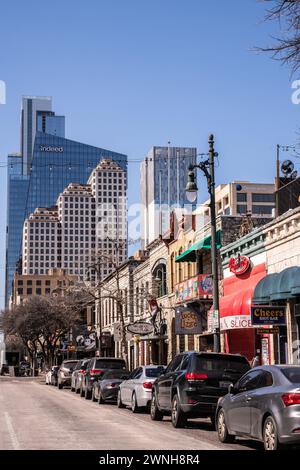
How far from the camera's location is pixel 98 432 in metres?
16.5

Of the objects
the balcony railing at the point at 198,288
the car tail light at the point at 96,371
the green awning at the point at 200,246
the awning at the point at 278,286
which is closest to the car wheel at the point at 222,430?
the awning at the point at 278,286

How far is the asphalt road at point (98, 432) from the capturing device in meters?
13.8

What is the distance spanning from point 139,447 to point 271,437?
2443 mm

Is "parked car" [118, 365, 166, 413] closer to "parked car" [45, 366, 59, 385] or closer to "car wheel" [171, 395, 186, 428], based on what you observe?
"car wheel" [171, 395, 186, 428]

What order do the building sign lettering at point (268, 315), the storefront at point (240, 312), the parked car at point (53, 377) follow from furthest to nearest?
1. the parked car at point (53, 377)
2. the storefront at point (240, 312)
3. the building sign lettering at point (268, 315)

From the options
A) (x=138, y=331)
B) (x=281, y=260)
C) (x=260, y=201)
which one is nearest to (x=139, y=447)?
(x=281, y=260)

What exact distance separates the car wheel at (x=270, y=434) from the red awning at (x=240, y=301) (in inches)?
578

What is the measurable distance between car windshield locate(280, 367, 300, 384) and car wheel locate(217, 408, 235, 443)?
93.0 inches

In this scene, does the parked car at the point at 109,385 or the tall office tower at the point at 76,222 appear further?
the tall office tower at the point at 76,222

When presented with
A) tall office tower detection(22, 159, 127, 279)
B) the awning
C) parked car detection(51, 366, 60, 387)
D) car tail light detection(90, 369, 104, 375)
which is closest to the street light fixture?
the awning

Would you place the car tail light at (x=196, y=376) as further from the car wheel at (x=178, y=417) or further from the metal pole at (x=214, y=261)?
the metal pole at (x=214, y=261)

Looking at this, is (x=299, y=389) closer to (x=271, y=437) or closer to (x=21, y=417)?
(x=271, y=437)

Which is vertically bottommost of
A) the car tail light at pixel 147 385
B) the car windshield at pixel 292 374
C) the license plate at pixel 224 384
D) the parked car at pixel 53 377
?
the parked car at pixel 53 377

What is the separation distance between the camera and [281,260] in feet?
87.9
